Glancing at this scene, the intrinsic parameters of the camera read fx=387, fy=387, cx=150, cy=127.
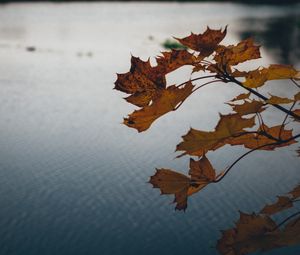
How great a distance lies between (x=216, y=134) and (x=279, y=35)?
29.2 meters

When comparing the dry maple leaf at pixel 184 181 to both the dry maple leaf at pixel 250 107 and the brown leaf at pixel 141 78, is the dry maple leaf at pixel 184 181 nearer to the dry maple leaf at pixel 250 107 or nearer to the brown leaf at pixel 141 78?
the dry maple leaf at pixel 250 107

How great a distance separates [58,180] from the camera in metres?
8.27

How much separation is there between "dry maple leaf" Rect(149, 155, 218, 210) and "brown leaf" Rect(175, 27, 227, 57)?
1.45 feet

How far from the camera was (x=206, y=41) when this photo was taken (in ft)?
4.83

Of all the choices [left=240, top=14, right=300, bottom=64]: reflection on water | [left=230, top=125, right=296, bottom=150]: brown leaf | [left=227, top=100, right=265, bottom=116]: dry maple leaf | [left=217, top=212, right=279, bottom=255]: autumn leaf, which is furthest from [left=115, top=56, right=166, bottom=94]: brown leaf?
[left=240, top=14, right=300, bottom=64]: reflection on water

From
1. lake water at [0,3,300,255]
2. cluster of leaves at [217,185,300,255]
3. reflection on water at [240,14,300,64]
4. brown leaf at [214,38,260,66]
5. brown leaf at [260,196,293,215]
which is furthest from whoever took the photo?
reflection on water at [240,14,300,64]

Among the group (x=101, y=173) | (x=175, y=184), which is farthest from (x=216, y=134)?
(x=101, y=173)

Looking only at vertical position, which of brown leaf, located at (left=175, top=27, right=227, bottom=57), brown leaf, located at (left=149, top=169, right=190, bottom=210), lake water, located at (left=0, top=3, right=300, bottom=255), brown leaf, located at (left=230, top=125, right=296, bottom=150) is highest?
brown leaf, located at (left=175, top=27, right=227, bottom=57)

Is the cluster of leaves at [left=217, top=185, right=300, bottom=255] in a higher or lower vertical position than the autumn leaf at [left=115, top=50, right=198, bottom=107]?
lower

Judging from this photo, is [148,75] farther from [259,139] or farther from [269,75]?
[259,139]

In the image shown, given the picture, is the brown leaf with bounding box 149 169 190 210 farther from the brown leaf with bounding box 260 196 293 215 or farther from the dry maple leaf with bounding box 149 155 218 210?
the brown leaf with bounding box 260 196 293 215

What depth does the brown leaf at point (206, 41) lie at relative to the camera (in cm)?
146

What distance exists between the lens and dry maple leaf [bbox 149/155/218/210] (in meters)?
1.58

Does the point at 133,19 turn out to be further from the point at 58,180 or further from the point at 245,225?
the point at 245,225
